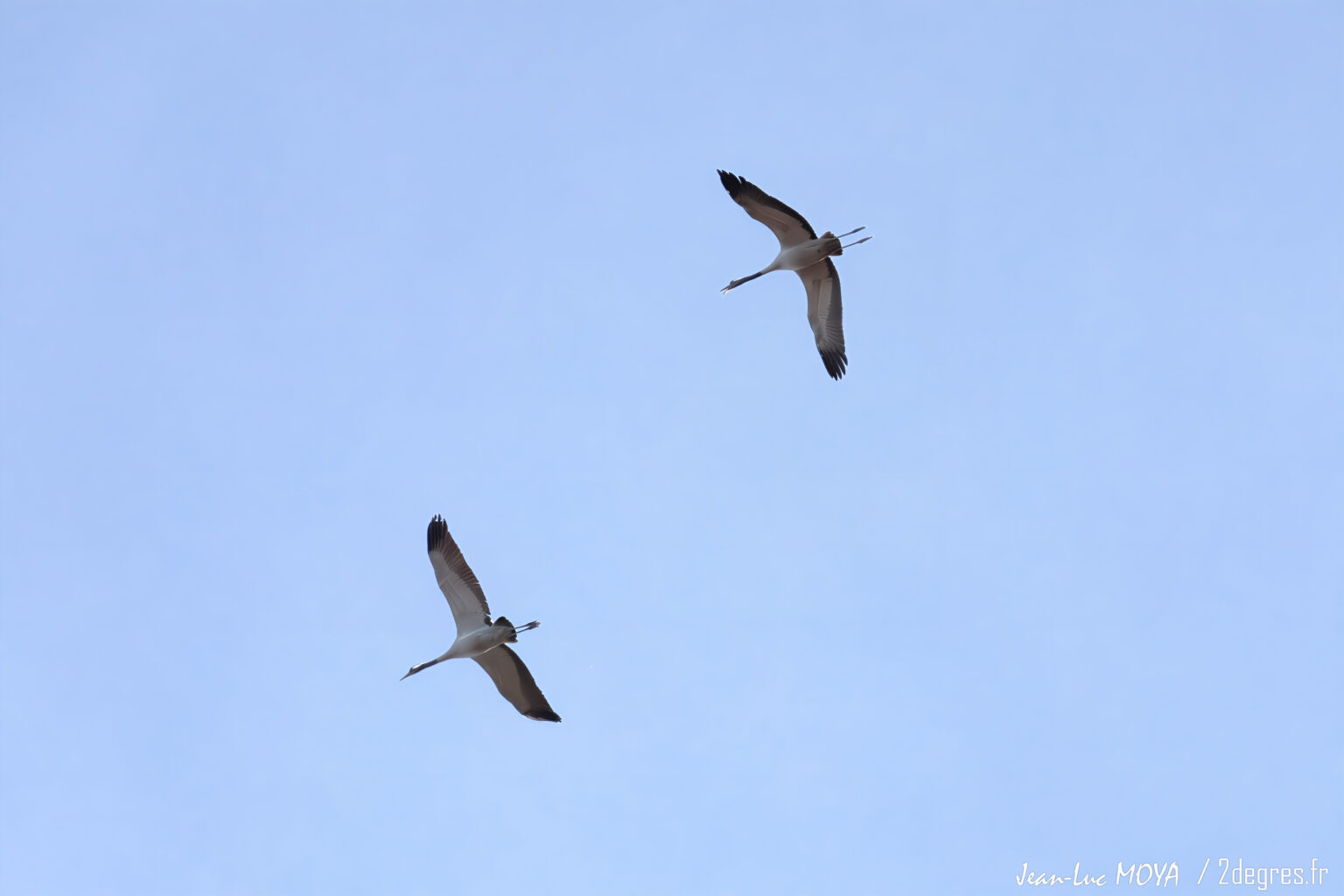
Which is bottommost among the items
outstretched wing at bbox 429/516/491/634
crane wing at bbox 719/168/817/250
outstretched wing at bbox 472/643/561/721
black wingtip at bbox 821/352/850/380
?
outstretched wing at bbox 472/643/561/721

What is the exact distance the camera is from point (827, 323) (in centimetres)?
2402

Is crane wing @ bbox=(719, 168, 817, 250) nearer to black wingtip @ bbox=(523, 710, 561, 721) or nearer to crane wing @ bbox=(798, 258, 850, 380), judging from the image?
crane wing @ bbox=(798, 258, 850, 380)

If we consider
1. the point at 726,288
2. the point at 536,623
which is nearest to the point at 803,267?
the point at 726,288

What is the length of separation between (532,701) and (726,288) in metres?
9.74

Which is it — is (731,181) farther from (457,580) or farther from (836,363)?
(457,580)

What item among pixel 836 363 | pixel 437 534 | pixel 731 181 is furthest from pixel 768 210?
pixel 437 534

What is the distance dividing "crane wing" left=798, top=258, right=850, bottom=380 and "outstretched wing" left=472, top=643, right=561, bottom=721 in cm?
916

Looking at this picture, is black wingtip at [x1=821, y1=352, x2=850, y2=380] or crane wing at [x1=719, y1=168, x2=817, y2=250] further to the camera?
black wingtip at [x1=821, y1=352, x2=850, y2=380]

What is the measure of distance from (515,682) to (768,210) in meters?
10.9

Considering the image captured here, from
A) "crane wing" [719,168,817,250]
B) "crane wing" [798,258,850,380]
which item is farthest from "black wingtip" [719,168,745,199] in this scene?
"crane wing" [798,258,850,380]

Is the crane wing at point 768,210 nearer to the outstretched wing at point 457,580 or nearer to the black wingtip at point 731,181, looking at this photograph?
the black wingtip at point 731,181

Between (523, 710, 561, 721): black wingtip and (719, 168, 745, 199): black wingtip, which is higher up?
(719, 168, 745, 199): black wingtip

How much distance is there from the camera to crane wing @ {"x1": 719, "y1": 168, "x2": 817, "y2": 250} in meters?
21.9

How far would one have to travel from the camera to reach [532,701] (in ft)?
72.0
